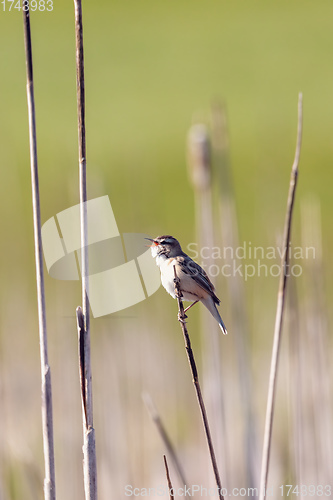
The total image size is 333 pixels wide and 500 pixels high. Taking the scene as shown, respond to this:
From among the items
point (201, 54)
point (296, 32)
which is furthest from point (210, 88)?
point (296, 32)

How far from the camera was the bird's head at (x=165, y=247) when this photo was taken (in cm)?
279

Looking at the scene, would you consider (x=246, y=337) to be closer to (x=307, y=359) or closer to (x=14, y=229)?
(x=307, y=359)

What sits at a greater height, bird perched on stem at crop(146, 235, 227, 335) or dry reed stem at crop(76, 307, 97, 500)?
bird perched on stem at crop(146, 235, 227, 335)

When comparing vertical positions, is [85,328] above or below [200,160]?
below

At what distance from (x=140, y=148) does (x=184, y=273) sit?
2.41 m

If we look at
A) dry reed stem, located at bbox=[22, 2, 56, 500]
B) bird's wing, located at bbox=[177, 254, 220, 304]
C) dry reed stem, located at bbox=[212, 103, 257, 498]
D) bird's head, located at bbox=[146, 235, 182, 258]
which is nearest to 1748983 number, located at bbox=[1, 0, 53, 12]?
dry reed stem, located at bbox=[22, 2, 56, 500]

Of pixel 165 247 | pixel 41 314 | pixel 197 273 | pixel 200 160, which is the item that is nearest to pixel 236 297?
pixel 197 273

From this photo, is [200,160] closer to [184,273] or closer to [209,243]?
[209,243]

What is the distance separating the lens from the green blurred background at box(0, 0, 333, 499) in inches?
143

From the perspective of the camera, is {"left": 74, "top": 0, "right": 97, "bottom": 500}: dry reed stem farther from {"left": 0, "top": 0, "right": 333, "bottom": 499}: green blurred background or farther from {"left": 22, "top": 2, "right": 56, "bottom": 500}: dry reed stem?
{"left": 0, "top": 0, "right": 333, "bottom": 499}: green blurred background

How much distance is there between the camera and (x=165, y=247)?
2.83 m

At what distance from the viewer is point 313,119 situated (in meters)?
14.1

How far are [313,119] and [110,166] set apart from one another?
501cm

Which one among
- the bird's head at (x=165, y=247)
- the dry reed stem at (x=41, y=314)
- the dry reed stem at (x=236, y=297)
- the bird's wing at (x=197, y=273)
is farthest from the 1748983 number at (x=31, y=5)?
the bird's wing at (x=197, y=273)
